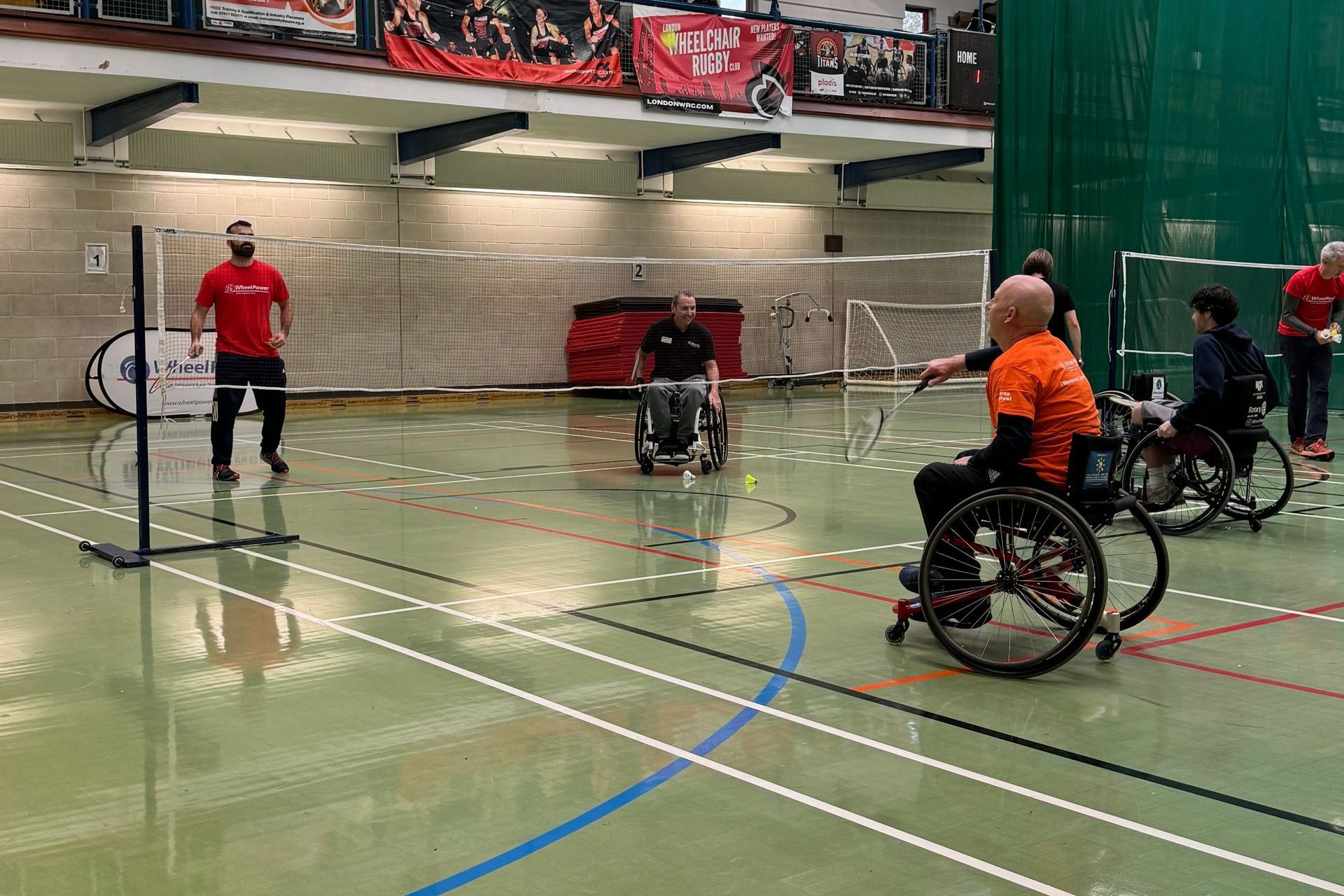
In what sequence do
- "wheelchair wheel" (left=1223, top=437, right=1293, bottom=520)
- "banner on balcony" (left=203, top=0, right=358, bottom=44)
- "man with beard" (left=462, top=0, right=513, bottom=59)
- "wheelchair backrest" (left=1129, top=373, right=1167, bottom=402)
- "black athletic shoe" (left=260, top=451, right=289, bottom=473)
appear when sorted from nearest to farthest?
"wheelchair wheel" (left=1223, top=437, right=1293, bottom=520)
"wheelchair backrest" (left=1129, top=373, right=1167, bottom=402)
"black athletic shoe" (left=260, top=451, right=289, bottom=473)
"banner on balcony" (left=203, top=0, right=358, bottom=44)
"man with beard" (left=462, top=0, right=513, bottom=59)

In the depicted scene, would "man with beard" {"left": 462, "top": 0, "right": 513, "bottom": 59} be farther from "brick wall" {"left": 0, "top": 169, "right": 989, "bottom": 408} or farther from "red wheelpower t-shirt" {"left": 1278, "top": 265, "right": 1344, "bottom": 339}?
"red wheelpower t-shirt" {"left": 1278, "top": 265, "right": 1344, "bottom": 339}

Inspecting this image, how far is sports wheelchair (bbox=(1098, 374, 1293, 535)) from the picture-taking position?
7.67 metres

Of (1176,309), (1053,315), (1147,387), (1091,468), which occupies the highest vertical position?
(1176,309)

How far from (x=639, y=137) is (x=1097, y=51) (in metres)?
7.66

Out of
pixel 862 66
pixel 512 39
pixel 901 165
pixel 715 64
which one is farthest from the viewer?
pixel 901 165

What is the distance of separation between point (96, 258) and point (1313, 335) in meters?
14.8

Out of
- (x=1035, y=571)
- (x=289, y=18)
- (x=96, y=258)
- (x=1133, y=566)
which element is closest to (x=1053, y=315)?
(x=1133, y=566)

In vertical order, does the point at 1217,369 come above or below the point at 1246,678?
above

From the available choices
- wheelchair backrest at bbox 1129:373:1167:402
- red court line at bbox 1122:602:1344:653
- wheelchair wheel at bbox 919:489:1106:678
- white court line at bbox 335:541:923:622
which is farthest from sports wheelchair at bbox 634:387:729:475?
wheelchair wheel at bbox 919:489:1106:678

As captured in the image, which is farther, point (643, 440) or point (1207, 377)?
point (643, 440)

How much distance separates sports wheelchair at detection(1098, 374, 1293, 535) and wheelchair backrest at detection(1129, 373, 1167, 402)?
307mm

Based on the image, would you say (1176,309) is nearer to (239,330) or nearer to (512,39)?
(512,39)

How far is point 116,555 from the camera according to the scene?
6965 mm

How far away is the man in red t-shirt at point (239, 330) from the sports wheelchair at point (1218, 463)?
6284mm
